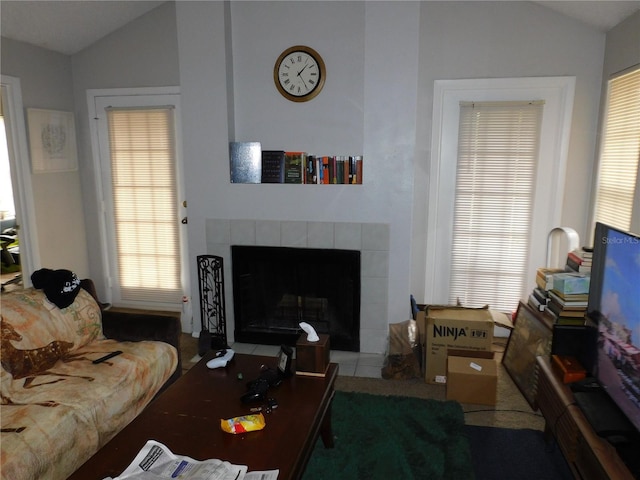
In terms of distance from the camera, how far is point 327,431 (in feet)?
7.66

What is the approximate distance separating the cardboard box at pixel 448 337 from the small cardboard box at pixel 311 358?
103 cm

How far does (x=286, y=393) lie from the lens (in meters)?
2.12

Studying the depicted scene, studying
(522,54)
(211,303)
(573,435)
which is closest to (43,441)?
(211,303)

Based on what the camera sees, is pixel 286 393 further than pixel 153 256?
No

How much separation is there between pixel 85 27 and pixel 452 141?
2.95 m

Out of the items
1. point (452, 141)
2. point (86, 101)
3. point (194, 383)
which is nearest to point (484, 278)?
point (452, 141)

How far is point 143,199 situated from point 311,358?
2.58 metres

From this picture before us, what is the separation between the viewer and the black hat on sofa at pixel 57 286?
258 centimetres

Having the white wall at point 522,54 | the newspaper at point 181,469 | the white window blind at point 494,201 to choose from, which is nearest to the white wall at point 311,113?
the white wall at point 522,54

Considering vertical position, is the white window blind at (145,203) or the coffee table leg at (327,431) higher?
the white window blind at (145,203)

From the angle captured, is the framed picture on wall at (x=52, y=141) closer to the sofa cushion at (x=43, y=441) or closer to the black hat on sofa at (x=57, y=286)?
the black hat on sofa at (x=57, y=286)

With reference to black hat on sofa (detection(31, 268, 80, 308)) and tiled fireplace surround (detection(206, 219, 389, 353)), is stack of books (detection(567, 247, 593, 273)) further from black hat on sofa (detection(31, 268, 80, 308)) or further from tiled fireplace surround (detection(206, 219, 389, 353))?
black hat on sofa (detection(31, 268, 80, 308))

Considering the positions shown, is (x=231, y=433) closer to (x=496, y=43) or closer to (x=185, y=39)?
(x=185, y=39)

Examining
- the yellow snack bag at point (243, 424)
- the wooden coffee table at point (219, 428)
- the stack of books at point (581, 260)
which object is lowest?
the wooden coffee table at point (219, 428)
